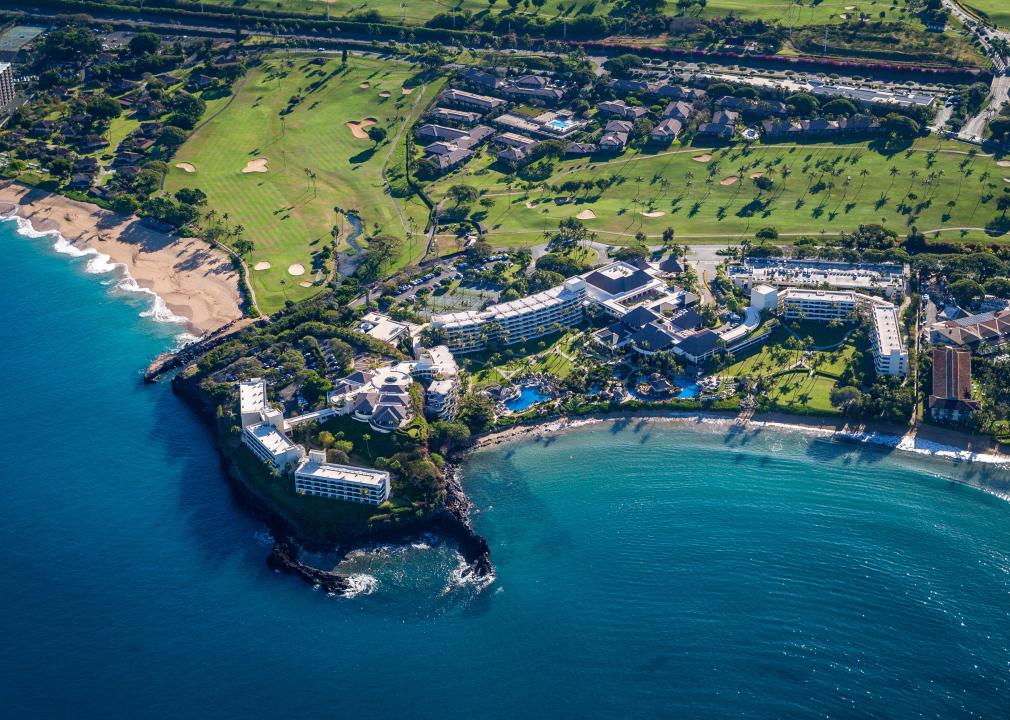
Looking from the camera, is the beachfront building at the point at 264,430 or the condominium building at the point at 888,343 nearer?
the beachfront building at the point at 264,430

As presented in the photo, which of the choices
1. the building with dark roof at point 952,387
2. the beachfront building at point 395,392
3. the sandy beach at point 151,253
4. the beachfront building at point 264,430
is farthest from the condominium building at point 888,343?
the sandy beach at point 151,253

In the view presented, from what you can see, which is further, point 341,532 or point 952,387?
point 952,387

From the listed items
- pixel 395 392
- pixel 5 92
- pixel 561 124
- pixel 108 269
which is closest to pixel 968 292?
pixel 395 392

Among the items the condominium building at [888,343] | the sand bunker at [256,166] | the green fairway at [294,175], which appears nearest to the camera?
the condominium building at [888,343]

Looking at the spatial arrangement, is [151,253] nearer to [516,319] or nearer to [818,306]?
[516,319]

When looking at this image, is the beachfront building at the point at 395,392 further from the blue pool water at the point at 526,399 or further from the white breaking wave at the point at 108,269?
the white breaking wave at the point at 108,269

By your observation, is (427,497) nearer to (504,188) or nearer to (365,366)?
(365,366)

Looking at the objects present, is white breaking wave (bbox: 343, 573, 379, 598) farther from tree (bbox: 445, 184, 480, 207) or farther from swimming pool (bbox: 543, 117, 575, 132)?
swimming pool (bbox: 543, 117, 575, 132)
